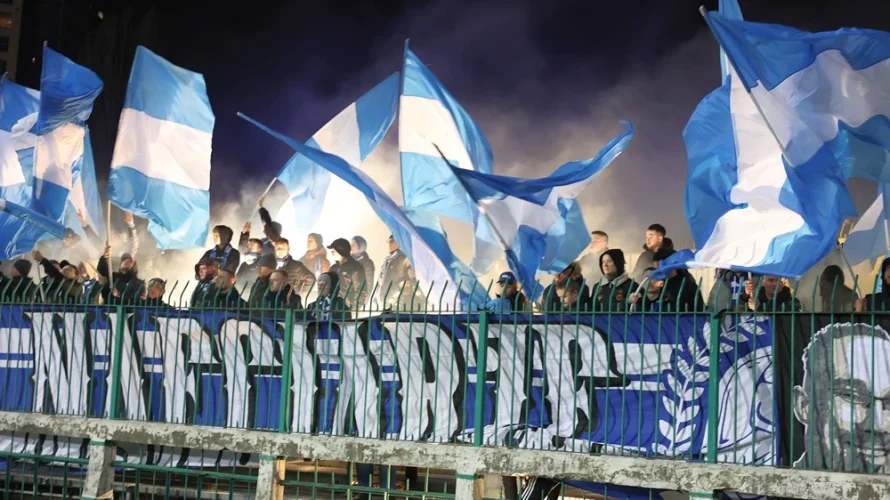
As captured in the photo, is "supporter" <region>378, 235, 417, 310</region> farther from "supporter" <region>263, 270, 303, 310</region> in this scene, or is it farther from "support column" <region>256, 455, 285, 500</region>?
"support column" <region>256, 455, 285, 500</region>

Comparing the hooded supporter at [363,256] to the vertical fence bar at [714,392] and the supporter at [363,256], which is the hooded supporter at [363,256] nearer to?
the supporter at [363,256]

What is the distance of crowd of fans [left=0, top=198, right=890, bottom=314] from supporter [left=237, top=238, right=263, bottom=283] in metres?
0.02

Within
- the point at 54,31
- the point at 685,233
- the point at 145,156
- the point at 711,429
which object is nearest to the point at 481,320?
the point at 711,429

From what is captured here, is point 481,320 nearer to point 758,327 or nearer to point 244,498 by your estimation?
point 758,327

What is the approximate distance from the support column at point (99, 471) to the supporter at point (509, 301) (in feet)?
11.9

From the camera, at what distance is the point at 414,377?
855 cm

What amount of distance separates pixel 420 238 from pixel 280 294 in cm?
148

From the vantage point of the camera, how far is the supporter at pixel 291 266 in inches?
571

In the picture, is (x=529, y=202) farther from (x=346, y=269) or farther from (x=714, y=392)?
(x=346, y=269)

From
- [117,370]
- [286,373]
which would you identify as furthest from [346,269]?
[286,373]

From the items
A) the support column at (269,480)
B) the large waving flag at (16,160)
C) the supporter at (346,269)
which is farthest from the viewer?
the supporter at (346,269)

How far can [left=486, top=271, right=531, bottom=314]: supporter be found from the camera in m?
8.14

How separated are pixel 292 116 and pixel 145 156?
644 cm

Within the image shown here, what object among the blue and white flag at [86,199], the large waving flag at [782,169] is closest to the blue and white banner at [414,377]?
the large waving flag at [782,169]
